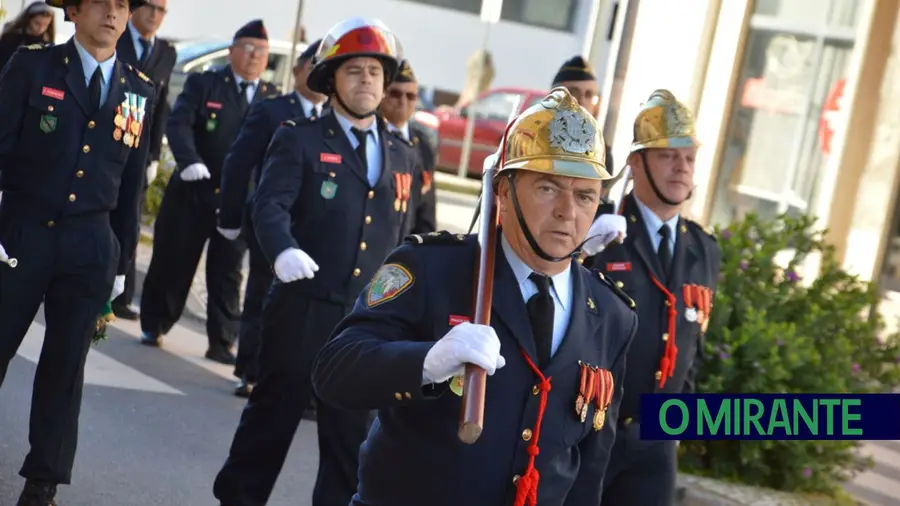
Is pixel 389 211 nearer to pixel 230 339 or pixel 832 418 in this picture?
pixel 832 418

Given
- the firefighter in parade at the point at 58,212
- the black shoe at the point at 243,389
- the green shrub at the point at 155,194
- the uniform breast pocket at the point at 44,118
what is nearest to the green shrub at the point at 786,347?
the black shoe at the point at 243,389

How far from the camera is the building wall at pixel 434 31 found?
104 ft

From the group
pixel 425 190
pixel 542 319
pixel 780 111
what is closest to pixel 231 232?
pixel 425 190

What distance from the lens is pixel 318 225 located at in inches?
261

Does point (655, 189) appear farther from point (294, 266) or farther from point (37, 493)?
point (37, 493)

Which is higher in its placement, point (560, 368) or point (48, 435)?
point (560, 368)

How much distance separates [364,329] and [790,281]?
4958 millimetres

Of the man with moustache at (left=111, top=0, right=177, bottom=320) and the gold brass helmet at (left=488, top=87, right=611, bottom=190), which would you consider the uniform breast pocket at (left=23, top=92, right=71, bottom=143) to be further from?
the man with moustache at (left=111, top=0, right=177, bottom=320)

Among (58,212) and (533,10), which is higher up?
(533,10)

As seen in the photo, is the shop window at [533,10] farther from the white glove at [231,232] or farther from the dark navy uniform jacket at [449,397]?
the dark navy uniform jacket at [449,397]

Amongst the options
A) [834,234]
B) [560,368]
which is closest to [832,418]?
[560,368]

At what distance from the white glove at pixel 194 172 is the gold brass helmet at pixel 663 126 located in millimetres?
4719

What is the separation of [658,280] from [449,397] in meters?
2.03

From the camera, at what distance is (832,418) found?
4156 millimetres
